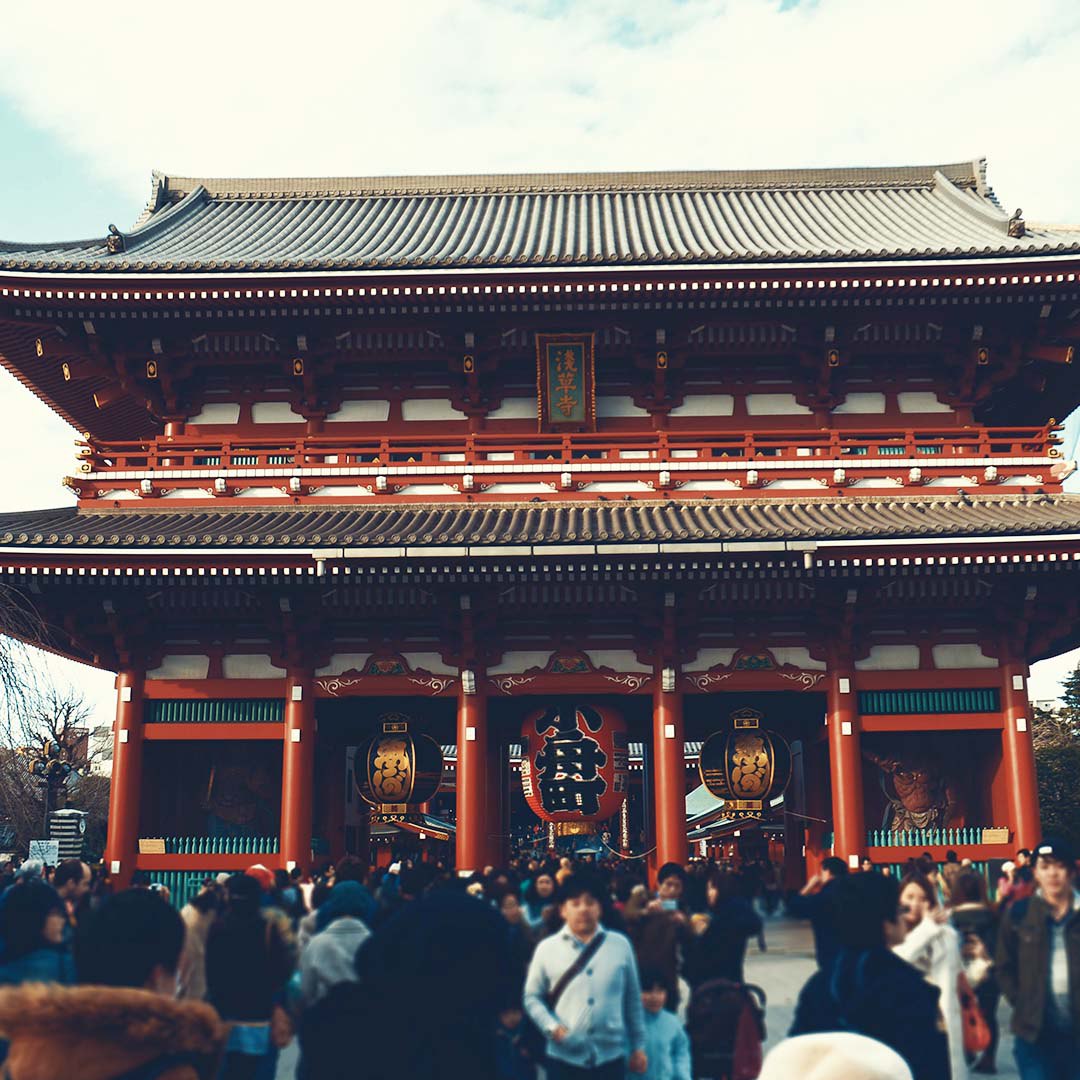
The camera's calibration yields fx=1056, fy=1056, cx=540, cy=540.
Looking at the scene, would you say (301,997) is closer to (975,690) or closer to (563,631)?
(563,631)

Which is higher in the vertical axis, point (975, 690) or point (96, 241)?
point (96, 241)

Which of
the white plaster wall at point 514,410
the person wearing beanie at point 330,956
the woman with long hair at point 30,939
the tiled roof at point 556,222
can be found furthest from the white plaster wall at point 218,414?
the woman with long hair at point 30,939

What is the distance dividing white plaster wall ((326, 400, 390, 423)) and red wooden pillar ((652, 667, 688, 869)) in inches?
247

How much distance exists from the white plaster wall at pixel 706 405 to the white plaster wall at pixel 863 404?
1.76m

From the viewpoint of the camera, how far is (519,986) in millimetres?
4820

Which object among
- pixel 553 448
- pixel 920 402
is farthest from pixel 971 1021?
pixel 920 402

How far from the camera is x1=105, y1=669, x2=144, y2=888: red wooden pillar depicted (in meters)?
15.1

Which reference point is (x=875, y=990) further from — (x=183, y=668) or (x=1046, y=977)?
(x=183, y=668)

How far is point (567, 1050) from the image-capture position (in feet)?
17.4

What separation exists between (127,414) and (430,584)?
8.62m

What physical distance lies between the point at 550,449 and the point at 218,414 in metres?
5.72

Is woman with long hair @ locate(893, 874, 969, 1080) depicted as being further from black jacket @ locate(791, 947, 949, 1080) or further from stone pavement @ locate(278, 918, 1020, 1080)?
black jacket @ locate(791, 947, 949, 1080)

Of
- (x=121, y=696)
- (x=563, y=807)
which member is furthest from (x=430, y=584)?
(x=121, y=696)

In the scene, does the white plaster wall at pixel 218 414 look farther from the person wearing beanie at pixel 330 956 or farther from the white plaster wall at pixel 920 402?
the person wearing beanie at pixel 330 956
